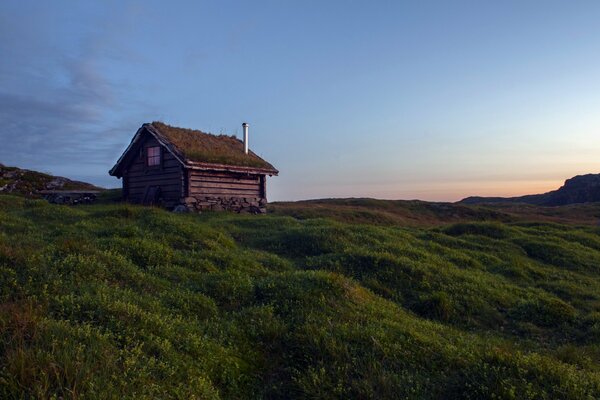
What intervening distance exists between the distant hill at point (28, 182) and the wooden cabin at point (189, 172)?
577 inches

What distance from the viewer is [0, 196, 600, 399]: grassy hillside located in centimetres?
602

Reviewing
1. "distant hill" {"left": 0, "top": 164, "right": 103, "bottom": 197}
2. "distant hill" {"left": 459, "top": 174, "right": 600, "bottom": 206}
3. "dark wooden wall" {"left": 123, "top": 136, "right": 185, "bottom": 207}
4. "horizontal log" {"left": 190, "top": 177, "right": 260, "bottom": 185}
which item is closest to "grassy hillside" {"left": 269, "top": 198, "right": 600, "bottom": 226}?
"horizontal log" {"left": 190, "top": 177, "right": 260, "bottom": 185}

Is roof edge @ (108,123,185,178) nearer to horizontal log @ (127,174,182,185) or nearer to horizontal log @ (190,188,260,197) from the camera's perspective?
horizontal log @ (127,174,182,185)

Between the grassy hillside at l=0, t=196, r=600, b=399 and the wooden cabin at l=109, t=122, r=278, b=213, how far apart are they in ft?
41.3

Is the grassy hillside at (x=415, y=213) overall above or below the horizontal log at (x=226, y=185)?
below

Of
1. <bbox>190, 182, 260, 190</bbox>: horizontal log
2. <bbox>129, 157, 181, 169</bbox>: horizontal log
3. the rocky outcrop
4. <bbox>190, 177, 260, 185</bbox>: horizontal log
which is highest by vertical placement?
<bbox>129, 157, 181, 169</bbox>: horizontal log

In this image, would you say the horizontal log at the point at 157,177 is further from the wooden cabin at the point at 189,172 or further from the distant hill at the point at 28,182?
the distant hill at the point at 28,182

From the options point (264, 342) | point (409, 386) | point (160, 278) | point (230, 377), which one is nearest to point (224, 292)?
point (160, 278)

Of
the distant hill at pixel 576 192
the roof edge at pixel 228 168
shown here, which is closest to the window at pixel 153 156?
the roof edge at pixel 228 168

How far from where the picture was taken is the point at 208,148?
32.4 m

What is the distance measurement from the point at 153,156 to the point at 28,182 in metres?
22.4

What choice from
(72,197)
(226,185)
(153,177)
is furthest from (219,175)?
(72,197)

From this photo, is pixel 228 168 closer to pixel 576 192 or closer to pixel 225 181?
pixel 225 181

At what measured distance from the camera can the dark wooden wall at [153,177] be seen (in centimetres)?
2978
